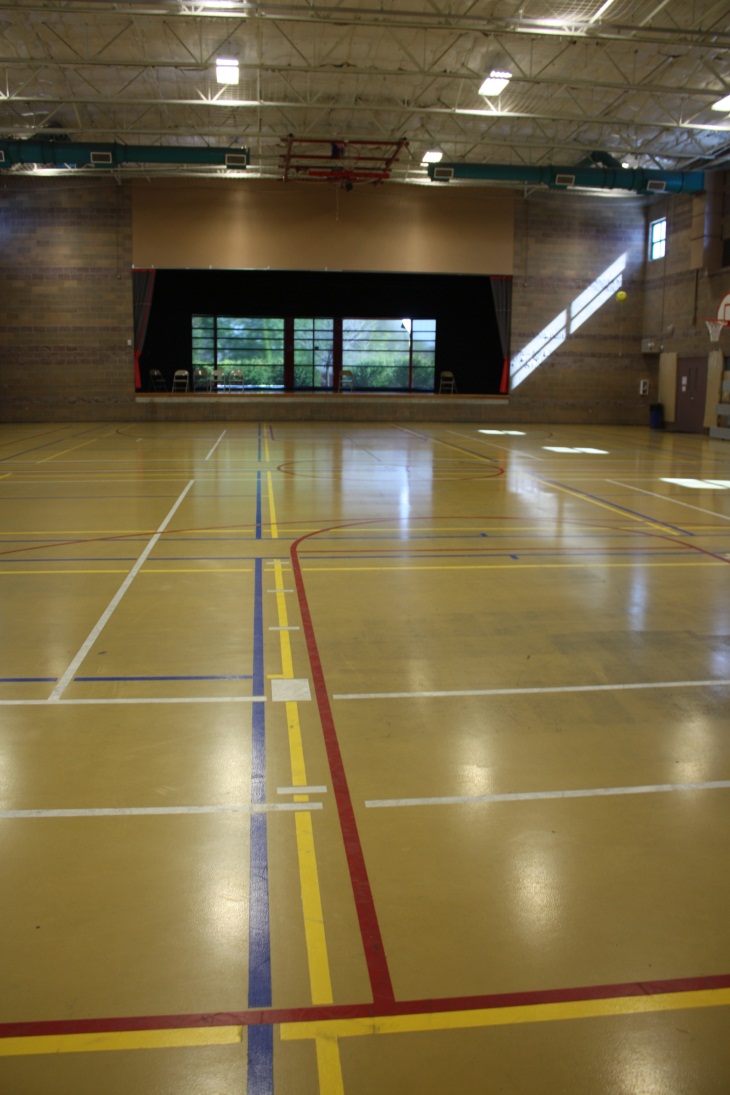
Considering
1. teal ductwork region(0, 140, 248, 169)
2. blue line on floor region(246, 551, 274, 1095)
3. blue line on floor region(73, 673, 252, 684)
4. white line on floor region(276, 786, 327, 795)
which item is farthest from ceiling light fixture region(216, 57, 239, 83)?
white line on floor region(276, 786, 327, 795)

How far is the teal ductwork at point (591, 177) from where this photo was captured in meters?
29.1

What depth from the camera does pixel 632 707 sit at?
235 inches

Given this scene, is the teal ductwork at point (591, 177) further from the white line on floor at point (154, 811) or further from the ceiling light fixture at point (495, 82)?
the white line on floor at point (154, 811)

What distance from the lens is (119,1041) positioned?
9.58 ft

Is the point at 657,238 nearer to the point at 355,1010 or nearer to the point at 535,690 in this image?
the point at 535,690

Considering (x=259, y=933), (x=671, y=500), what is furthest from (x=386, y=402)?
(x=259, y=933)

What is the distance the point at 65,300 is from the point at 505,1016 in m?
35.0

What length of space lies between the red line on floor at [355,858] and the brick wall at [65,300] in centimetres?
3047

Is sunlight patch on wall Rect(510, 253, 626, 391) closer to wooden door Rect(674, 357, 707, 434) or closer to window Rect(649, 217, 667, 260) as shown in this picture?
window Rect(649, 217, 667, 260)

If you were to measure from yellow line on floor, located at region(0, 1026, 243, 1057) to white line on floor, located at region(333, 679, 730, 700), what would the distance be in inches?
124

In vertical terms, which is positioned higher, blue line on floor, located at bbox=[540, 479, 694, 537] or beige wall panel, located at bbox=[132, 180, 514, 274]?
beige wall panel, located at bbox=[132, 180, 514, 274]

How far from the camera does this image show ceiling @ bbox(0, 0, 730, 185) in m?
19.3

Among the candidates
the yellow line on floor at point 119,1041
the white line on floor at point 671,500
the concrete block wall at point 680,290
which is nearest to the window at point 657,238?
the concrete block wall at point 680,290

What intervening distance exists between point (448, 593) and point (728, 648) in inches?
105
